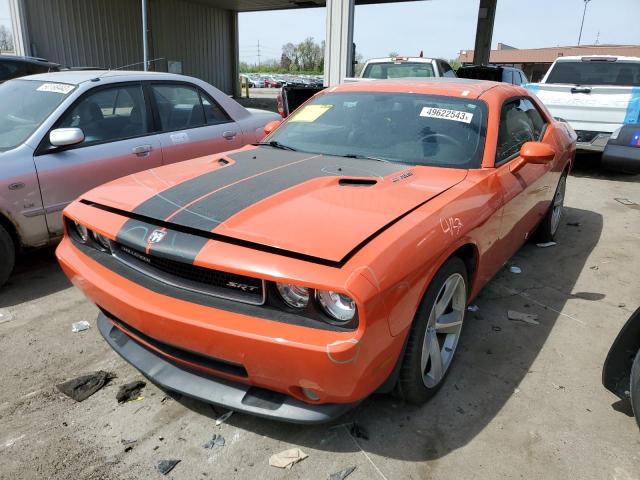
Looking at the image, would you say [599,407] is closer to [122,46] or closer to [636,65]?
[636,65]

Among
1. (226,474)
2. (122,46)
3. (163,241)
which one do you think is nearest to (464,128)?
(163,241)

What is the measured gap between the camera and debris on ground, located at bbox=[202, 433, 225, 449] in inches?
89.4

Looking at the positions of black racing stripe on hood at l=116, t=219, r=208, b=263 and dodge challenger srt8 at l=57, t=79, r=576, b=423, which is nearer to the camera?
dodge challenger srt8 at l=57, t=79, r=576, b=423

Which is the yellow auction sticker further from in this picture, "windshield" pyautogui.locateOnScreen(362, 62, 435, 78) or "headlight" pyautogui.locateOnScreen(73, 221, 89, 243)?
"windshield" pyautogui.locateOnScreen(362, 62, 435, 78)

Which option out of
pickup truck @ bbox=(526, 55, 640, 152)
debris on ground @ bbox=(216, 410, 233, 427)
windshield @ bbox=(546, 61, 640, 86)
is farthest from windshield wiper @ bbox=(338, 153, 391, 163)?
windshield @ bbox=(546, 61, 640, 86)

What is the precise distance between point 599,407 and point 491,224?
3.66ft

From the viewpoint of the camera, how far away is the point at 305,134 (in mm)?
3549

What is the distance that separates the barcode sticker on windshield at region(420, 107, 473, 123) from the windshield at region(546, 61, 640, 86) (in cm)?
713

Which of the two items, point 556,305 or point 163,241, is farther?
point 556,305

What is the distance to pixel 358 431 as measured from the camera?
2371 millimetres

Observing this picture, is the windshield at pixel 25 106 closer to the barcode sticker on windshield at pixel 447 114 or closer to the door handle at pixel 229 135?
the door handle at pixel 229 135

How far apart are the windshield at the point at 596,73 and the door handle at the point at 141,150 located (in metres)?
7.76

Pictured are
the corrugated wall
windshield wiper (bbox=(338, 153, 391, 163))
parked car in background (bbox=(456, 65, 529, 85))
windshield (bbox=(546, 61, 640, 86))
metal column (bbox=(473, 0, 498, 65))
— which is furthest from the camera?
metal column (bbox=(473, 0, 498, 65))

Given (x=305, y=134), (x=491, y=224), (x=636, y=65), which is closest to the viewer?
(x=491, y=224)
